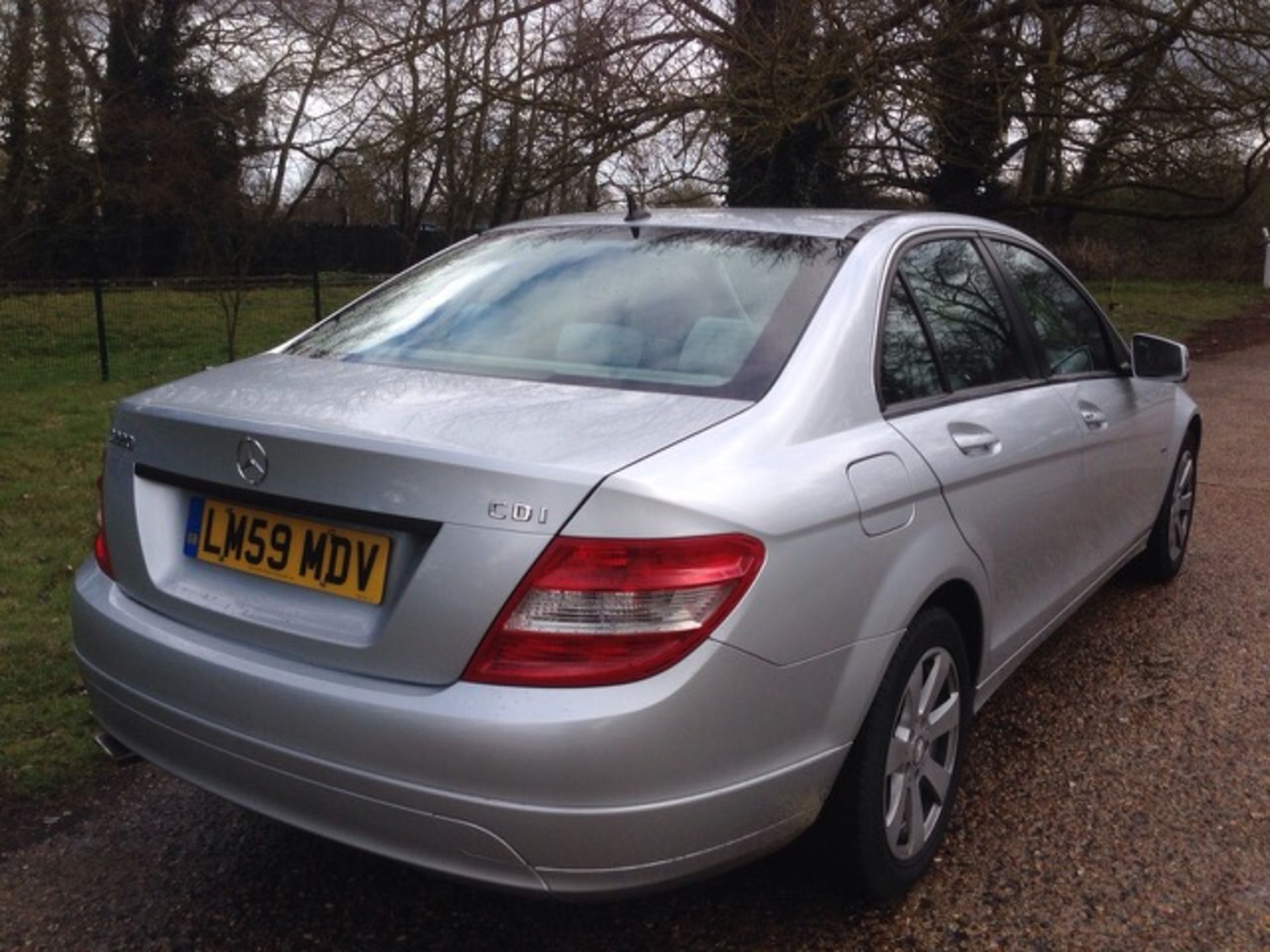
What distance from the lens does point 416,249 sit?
1848 centimetres

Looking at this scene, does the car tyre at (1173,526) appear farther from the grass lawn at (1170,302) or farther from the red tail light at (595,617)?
the grass lawn at (1170,302)

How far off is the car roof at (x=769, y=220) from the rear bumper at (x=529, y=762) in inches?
52.8

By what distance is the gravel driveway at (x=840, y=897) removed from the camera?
103 inches

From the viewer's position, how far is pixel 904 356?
9.64 feet

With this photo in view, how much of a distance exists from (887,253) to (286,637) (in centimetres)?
172

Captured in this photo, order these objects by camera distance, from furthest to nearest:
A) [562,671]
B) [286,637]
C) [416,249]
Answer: [416,249] → [286,637] → [562,671]

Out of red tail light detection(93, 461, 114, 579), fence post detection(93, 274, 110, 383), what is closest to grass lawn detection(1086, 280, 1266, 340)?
fence post detection(93, 274, 110, 383)

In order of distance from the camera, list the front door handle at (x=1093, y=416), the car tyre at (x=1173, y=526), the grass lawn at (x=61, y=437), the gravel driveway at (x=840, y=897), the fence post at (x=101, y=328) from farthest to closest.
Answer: the fence post at (x=101, y=328)
the car tyre at (x=1173, y=526)
the front door handle at (x=1093, y=416)
the grass lawn at (x=61, y=437)
the gravel driveway at (x=840, y=897)

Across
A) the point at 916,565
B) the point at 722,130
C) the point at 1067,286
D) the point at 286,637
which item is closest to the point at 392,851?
the point at 286,637

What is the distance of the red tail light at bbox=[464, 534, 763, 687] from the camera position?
207 cm

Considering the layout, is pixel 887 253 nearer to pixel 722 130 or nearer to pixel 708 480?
pixel 708 480

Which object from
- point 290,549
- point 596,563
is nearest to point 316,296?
point 290,549

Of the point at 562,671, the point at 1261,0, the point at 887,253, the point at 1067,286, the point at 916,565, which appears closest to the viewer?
the point at 562,671

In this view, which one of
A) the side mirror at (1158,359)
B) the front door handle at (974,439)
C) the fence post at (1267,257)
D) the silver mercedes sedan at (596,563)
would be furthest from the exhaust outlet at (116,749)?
the fence post at (1267,257)
